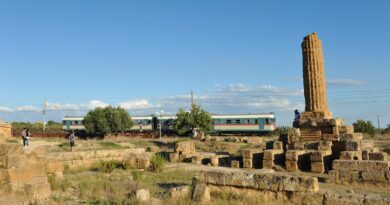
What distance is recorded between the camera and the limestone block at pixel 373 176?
10.3m

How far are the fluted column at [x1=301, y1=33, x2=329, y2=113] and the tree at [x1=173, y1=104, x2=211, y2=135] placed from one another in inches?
982

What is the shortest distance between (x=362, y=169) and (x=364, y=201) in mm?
5370

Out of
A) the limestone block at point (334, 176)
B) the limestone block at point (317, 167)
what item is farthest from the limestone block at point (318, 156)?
the limestone block at point (334, 176)

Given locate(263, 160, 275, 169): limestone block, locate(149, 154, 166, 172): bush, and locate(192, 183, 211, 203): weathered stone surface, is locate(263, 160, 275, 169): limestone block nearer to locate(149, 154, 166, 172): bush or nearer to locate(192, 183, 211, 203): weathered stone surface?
locate(149, 154, 166, 172): bush

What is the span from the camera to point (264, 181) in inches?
282

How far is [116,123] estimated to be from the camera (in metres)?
50.1

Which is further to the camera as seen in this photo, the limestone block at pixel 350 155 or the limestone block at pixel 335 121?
the limestone block at pixel 335 121

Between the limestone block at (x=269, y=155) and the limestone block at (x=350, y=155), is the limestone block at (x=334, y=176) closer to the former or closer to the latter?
the limestone block at (x=350, y=155)

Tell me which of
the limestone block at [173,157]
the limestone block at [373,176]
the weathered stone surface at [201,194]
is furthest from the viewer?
the limestone block at [173,157]

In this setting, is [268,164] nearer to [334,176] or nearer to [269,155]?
[269,155]

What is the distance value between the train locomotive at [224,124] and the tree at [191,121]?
0.86m

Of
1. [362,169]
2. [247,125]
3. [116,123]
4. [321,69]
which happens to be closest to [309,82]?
[321,69]

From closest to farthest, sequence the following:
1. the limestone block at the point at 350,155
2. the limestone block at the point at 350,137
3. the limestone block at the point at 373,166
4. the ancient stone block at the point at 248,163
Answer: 1. the limestone block at the point at 373,166
2. the limestone block at the point at 350,155
3. the ancient stone block at the point at 248,163
4. the limestone block at the point at 350,137

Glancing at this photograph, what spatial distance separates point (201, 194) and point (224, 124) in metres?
36.2
